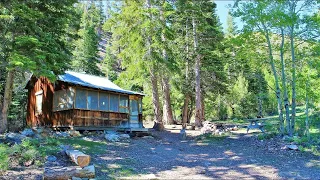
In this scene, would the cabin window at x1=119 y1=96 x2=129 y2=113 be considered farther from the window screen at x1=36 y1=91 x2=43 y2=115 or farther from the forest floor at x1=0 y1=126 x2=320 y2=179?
the window screen at x1=36 y1=91 x2=43 y2=115

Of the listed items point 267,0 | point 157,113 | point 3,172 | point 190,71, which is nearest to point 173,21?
point 190,71

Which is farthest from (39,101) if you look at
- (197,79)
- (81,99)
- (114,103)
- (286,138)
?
(286,138)

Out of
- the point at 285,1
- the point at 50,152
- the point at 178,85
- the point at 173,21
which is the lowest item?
the point at 50,152

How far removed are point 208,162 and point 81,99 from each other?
9.76 meters

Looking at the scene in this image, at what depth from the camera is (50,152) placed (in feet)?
29.9

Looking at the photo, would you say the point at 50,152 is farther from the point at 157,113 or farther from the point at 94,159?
the point at 157,113

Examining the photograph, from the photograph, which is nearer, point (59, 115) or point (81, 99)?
point (81, 99)

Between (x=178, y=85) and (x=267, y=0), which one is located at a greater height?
(x=267, y=0)

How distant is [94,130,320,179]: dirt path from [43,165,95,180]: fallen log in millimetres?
423

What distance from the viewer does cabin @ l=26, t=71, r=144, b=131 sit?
16688 mm

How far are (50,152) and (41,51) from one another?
15.7ft

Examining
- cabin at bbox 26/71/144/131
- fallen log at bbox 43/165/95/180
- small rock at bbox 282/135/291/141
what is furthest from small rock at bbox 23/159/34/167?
small rock at bbox 282/135/291/141

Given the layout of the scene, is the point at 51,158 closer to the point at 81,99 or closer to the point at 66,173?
the point at 66,173

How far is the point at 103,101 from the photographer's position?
1811cm
